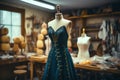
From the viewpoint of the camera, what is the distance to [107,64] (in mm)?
2816

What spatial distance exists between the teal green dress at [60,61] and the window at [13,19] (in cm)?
268

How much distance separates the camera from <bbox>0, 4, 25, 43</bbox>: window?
4.48 m

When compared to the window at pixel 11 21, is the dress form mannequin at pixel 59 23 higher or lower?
lower

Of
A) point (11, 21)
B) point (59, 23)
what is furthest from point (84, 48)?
point (11, 21)

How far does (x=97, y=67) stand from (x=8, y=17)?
3.11 meters

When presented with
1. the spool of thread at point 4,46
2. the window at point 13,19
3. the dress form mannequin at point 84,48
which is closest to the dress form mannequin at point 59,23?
the dress form mannequin at point 84,48

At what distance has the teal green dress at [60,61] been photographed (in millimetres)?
2258

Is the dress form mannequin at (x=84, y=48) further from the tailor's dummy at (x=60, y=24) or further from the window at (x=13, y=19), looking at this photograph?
the window at (x=13, y=19)

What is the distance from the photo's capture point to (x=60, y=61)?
2.26 m

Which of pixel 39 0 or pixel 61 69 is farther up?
pixel 39 0

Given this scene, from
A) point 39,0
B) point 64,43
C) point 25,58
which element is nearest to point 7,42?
point 25,58

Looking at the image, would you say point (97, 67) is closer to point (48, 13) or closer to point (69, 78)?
point (69, 78)

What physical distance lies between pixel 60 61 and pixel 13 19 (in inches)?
121

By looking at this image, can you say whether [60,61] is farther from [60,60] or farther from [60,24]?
[60,24]
